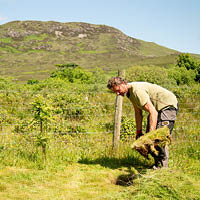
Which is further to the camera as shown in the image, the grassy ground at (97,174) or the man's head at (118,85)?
→ the man's head at (118,85)

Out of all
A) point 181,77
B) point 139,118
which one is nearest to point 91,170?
point 139,118

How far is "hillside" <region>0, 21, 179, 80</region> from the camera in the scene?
8816 cm

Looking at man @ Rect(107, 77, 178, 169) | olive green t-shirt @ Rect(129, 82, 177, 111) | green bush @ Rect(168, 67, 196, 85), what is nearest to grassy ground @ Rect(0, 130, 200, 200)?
man @ Rect(107, 77, 178, 169)

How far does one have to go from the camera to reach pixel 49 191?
369cm

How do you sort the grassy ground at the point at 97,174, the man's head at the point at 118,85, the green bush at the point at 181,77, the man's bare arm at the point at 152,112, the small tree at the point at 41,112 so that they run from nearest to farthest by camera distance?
1. the grassy ground at the point at 97,174
2. the man's bare arm at the point at 152,112
3. the man's head at the point at 118,85
4. the small tree at the point at 41,112
5. the green bush at the point at 181,77

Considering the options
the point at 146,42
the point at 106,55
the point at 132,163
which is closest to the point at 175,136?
the point at 132,163

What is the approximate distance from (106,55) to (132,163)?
101 metres

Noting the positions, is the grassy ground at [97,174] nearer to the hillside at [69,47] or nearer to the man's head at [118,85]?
the man's head at [118,85]

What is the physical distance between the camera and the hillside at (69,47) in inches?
3471

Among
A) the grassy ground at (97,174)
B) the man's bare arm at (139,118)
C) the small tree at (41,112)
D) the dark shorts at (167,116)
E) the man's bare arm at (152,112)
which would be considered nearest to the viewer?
the grassy ground at (97,174)

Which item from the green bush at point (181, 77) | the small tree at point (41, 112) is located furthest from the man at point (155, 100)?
the green bush at point (181, 77)

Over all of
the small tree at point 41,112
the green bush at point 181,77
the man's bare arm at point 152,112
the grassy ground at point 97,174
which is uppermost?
the green bush at point 181,77

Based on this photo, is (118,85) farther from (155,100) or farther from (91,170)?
(91,170)

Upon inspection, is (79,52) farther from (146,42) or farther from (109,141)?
(109,141)
